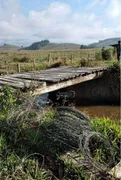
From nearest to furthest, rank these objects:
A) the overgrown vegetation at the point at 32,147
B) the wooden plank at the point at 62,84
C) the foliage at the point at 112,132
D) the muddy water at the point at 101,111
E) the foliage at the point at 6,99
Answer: the overgrown vegetation at the point at 32,147 < the foliage at the point at 112,132 < the foliage at the point at 6,99 < the wooden plank at the point at 62,84 < the muddy water at the point at 101,111

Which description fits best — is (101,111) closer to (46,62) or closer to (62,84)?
(62,84)

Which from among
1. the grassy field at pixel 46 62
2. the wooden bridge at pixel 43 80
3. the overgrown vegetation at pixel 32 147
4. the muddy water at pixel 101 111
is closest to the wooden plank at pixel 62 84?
the wooden bridge at pixel 43 80

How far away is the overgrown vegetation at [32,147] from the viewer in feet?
14.6

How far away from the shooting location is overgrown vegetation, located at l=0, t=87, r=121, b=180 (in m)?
4.44

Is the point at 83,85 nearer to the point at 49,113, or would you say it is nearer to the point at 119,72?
the point at 119,72

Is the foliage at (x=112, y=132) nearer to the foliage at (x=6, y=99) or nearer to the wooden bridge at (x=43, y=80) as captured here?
the foliage at (x=6, y=99)

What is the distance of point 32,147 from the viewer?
5086 millimetres

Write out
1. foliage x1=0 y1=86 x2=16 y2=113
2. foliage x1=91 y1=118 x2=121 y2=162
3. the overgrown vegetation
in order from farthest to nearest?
1. foliage x1=0 y1=86 x2=16 y2=113
2. foliage x1=91 y1=118 x2=121 y2=162
3. the overgrown vegetation

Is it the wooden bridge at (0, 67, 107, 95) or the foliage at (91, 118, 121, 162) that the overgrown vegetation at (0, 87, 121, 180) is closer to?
the foliage at (91, 118, 121, 162)

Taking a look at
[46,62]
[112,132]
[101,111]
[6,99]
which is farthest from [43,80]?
[46,62]

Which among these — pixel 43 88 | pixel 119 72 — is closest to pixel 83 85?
pixel 119 72

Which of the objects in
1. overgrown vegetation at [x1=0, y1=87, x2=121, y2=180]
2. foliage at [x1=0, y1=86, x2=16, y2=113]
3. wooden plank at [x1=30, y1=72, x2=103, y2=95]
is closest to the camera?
overgrown vegetation at [x1=0, y1=87, x2=121, y2=180]

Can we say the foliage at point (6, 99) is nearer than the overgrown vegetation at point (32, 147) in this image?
No

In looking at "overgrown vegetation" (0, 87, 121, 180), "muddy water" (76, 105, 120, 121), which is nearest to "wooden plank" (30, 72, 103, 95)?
"muddy water" (76, 105, 120, 121)
